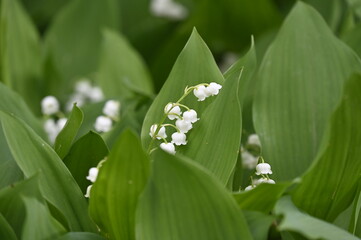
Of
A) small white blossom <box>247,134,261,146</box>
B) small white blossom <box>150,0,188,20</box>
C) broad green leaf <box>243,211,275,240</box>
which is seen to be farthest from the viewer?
small white blossom <box>150,0,188,20</box>

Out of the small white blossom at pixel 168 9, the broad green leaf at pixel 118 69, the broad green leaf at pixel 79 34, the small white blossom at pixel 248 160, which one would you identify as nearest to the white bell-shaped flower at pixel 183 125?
the small white blossom at pixel 248 160

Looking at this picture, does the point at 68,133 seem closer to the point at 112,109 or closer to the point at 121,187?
the point at 121,187

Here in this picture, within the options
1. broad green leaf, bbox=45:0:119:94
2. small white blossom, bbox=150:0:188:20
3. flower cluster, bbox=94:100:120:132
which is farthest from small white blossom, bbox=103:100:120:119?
small white blossom, bbox=150:0:188:20

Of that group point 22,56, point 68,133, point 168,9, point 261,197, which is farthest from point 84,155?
point 168,9

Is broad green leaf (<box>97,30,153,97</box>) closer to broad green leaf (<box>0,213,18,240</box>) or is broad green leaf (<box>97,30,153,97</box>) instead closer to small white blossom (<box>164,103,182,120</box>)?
small white blossom (<box>164,103,182,120</box>)

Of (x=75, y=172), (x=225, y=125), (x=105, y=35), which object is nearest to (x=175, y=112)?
(x=225, y=125)

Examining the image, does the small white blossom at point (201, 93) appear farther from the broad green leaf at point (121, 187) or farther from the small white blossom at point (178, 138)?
the broad green leaf at point (121, 187)
